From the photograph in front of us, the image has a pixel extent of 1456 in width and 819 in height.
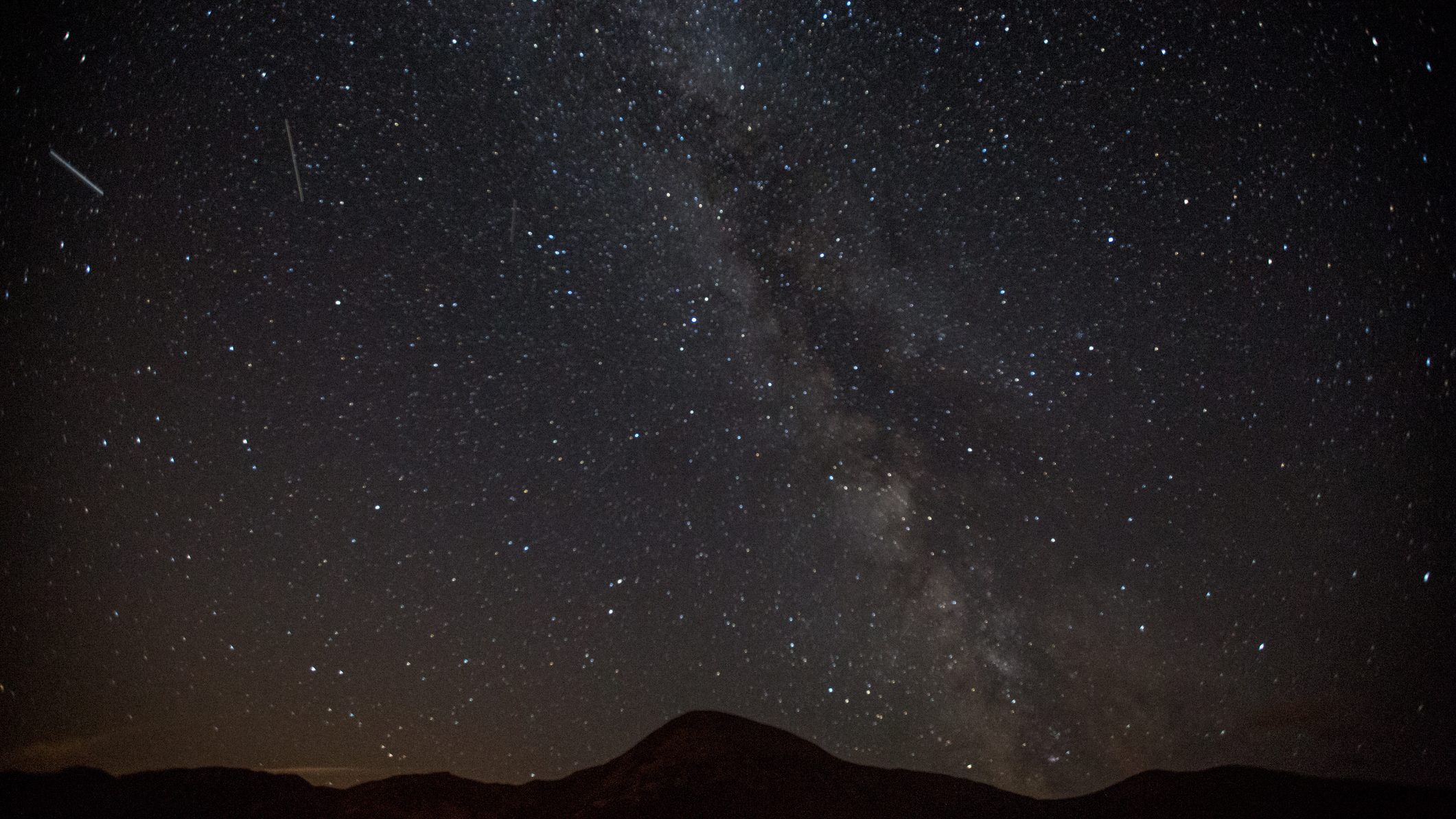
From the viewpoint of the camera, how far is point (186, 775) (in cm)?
2306

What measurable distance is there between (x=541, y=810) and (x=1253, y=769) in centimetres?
2021

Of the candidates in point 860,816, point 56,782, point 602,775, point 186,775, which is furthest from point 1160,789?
point 56,782

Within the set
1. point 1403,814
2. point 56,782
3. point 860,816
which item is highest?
point 1403,814

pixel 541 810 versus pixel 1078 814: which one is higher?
pixel 1078 814

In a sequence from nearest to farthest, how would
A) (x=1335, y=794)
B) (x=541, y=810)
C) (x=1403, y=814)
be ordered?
1. (x=1403, y=814)
2. (x=1335, y=794)
3. (x=541, y=810)

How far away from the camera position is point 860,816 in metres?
19.1

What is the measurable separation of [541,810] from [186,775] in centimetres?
1141

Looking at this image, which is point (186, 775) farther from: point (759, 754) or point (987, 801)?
point (987, 801)

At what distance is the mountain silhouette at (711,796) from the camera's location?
18.8 m

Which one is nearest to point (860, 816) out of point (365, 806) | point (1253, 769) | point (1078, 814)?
point (1078, 814)

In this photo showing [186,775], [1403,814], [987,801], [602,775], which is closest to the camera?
[1403,814]

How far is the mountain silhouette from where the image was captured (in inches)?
739

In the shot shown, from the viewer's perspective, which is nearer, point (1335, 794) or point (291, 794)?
point (1335, 794)

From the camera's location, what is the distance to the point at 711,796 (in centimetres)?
2131
